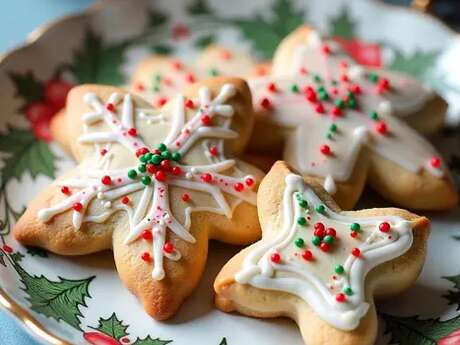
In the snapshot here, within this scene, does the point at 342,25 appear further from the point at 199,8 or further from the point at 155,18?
the point at 155,18

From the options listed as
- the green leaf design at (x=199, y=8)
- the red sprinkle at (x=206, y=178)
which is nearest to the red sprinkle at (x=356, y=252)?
the red sprinkle at (x=206, y=178)

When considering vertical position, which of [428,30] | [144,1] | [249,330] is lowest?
[249,330]

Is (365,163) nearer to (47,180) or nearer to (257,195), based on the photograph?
(257,195)

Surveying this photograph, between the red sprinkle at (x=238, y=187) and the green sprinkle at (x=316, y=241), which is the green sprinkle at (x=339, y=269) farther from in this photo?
the red sprinkle at (x=238, y=187)

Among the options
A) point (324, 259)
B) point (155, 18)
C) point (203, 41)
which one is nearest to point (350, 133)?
point (324, 259)

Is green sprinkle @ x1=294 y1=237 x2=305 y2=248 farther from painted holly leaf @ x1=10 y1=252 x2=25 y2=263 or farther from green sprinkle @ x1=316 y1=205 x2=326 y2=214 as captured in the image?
painted holly leaf @ x1=10 y1=252 x2=25 y2=263

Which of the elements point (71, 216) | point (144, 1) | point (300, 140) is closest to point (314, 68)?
point (300, 140)
